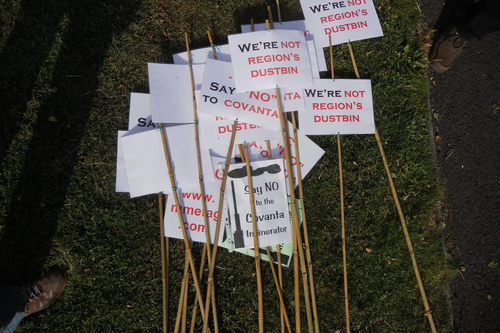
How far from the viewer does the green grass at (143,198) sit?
2.28 meters

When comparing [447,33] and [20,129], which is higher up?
[447,33]

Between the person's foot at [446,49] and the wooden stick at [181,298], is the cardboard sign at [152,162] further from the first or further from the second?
the person's foot at [446,49]

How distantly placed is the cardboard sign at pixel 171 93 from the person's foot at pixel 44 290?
122cm

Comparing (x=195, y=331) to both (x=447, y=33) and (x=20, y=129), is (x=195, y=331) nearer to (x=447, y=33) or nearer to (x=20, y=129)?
(x=20, y=129)

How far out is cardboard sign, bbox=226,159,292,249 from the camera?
215 centimetres

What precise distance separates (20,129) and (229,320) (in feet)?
6.36

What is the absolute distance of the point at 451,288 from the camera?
8.18ft

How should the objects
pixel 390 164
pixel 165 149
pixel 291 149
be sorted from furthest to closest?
pixel 390 164 → pixel 291 149 → pixel 165 149

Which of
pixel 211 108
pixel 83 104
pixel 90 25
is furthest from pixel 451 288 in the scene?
pixel 90 25

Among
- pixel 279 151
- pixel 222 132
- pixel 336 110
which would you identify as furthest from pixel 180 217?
pixel 336 110

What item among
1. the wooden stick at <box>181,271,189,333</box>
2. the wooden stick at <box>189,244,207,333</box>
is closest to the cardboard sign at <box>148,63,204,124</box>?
the wooden stick at <box>189,244,207,333</box>

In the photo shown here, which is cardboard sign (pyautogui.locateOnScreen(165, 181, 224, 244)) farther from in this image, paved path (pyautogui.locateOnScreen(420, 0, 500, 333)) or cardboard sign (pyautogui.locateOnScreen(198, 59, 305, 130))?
paved path (pyautogui.locateOnScreen(420, 0, 500, 333))

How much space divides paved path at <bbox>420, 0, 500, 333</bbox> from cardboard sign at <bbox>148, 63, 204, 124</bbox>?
72.4 inches

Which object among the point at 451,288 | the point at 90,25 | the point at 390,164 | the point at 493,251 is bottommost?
the point at 451,288
